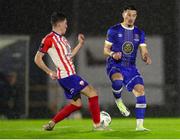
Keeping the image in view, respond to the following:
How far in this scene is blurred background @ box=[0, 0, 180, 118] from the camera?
13539 millimetres

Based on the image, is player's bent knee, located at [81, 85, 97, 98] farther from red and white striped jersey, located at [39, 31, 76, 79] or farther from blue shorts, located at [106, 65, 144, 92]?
blue shorts, located at [106, 65, 144, 92]

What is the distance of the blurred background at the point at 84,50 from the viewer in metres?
13.5

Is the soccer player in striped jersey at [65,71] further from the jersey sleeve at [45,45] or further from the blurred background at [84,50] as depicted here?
the blurred background at [84,50]

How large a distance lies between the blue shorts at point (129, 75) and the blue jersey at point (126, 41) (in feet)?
0.26

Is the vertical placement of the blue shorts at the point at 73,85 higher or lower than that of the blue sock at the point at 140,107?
higher

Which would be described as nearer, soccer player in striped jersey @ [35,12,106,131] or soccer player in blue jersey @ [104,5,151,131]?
soccer player in striped jersey @ [35,12,106,131]

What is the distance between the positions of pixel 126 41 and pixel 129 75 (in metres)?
0.47

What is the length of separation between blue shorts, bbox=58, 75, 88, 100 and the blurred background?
563cm

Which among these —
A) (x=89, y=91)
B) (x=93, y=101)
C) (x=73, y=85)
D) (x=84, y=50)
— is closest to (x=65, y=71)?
(x=73, y=85)

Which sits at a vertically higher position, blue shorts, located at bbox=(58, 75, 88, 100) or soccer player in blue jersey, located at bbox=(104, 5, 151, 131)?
soccer player in blue jersey, located at bbox=(104, 5, 151, 131)

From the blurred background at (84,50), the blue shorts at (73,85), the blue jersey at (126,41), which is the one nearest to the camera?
the blue shorts at (73,85)

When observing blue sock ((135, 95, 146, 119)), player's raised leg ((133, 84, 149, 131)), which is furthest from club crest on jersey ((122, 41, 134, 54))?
blue sock ((135, 95, 146, 119))

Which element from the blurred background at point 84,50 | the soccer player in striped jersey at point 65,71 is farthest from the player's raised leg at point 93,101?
the blurred background at point 84,50

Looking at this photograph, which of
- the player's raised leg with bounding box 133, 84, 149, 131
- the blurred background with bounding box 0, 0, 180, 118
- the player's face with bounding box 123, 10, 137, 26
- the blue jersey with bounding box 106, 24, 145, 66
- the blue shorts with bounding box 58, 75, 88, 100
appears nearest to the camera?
the blue shorts with bounding box 58, 75, 88, 100
